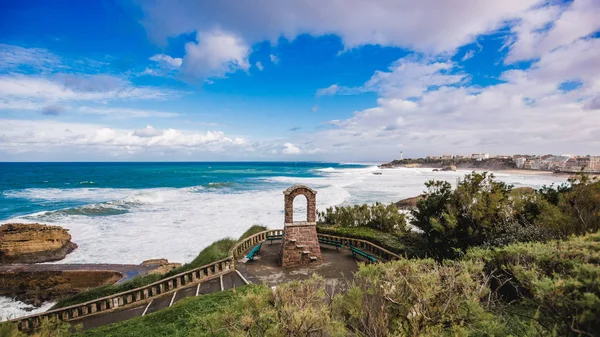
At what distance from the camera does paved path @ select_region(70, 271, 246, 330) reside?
32.6 ft

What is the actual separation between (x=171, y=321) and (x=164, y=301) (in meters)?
2.97

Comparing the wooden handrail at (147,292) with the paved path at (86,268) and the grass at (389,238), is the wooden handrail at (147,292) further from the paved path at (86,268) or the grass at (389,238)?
the paved path at (86,268)

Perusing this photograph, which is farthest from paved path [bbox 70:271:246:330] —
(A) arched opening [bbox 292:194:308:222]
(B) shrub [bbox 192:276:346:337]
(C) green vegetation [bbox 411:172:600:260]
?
(A) arched opening [bbox 292:194:308:222]

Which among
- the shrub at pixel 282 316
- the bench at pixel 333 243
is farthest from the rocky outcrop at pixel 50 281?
the shrub at pixel 282 316

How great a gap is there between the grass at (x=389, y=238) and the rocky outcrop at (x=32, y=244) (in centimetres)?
1796

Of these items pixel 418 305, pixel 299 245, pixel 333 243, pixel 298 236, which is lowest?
pixel 333 243

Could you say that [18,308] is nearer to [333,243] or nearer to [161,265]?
[161,265]

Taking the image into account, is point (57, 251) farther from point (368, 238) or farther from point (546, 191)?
point (546, 191)

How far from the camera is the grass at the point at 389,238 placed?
42.0 ft

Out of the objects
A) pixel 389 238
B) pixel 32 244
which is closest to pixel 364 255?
pixel 389 238

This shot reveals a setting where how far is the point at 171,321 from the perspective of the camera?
841cm

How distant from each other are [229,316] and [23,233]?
23561mm

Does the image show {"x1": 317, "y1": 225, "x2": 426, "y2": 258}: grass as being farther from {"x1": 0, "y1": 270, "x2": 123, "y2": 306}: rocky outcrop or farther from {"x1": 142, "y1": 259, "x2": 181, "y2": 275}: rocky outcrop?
{"x1": 0, "y1": 270, "x2": 123, "y2": 306}: rocky outcrop

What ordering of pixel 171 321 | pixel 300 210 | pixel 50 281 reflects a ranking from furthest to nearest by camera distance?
pixel 300 210 < pixel 50 281 < pixel 171 321
